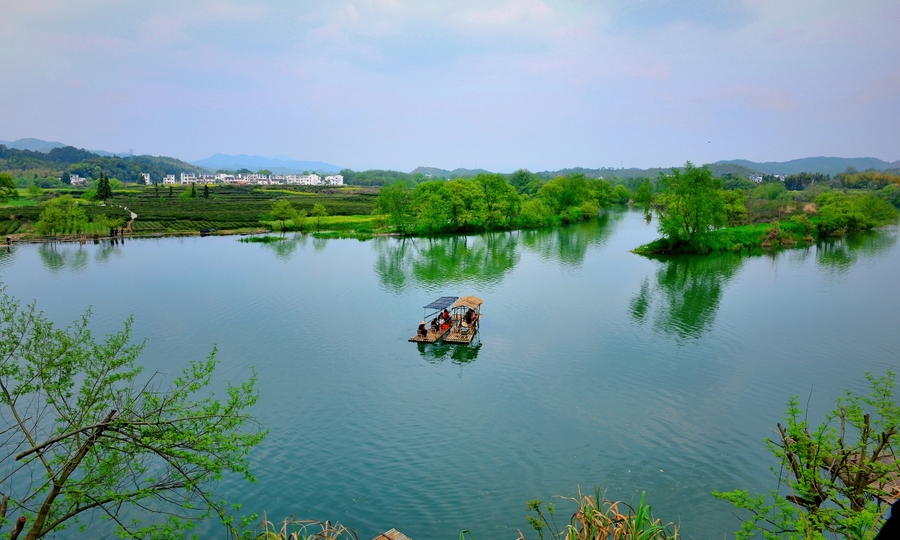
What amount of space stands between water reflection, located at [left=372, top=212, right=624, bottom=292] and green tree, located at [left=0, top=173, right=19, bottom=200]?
Answer: 71491 millimetres

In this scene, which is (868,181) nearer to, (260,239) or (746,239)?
(746,239)

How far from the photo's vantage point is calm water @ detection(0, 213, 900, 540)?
15805 millimetres

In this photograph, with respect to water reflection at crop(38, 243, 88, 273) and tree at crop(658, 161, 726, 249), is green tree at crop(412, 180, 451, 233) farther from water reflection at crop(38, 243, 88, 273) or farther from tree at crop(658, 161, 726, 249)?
water reflection at crop(38, 243, 88, 273)

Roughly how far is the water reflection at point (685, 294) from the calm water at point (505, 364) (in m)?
0.27

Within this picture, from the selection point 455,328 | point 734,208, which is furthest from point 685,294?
point 734,208

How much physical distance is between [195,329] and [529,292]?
22.7m

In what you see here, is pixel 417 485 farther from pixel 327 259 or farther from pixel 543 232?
pixel 543 232

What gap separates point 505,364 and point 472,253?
3466 cm

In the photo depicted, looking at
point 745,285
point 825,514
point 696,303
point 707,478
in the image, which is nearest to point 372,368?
point 707,478

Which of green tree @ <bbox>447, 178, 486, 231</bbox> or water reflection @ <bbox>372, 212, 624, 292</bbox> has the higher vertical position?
green tree @ <bbox>447, 178, 486, 231</bbox>

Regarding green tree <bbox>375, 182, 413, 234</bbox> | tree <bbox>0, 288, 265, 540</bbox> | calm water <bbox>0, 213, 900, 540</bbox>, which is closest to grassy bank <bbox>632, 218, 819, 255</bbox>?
calm water <bbox>0, 213, 900, 540</bbox>

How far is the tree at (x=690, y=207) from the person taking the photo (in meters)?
56.2

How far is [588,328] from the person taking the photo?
30.8 m

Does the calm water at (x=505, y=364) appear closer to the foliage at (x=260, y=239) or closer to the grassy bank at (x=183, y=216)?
the foliage at (x=260, y=239)
